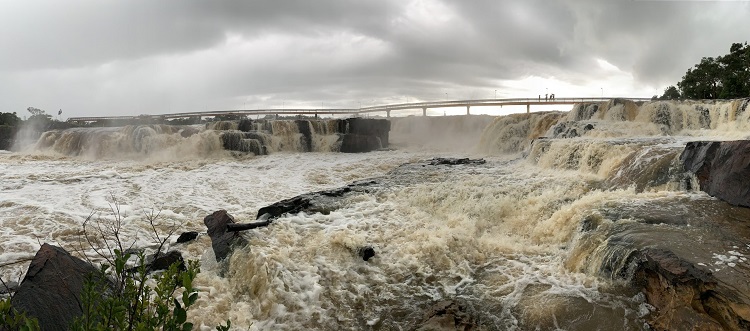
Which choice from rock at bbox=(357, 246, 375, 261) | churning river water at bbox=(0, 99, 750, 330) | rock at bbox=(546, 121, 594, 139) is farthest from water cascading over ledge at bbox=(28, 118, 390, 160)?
rock at bbox=(357, 246, 375, 261)

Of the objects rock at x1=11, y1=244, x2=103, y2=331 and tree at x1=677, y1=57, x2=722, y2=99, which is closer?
rock at x1=11, y1=244, x2=103, y2=331

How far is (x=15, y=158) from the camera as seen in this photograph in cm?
2162

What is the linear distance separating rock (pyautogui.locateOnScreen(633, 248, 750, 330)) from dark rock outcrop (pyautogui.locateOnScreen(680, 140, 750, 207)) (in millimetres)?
3120

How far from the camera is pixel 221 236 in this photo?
7.20 meters

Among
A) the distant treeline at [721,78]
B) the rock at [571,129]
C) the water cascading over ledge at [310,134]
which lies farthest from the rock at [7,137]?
the distant treeline at [721,78]

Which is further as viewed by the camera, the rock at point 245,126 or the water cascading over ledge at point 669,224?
the rock at point 245,126

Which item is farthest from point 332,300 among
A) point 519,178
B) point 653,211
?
point 519,178

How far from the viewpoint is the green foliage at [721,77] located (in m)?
29.5

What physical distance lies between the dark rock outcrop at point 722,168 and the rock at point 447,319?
5341 mm

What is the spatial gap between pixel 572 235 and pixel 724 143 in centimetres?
401

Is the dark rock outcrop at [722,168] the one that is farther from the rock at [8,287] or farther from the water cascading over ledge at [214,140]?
the water cascading over ledge at [214,140]

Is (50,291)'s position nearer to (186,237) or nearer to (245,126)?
(186,237)

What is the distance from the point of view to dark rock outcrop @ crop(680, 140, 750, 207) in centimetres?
673

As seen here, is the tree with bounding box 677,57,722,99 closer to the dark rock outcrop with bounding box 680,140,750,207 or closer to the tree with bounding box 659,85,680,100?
the tree with bounding box 659,85,680,100
